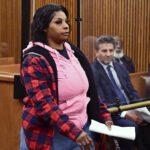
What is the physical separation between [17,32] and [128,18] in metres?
1.11

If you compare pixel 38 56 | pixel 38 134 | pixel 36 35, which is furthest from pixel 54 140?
pixel 36 35

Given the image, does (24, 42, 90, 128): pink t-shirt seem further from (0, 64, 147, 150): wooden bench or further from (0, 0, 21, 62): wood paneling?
(0, 0, 21, 62): wood paneling

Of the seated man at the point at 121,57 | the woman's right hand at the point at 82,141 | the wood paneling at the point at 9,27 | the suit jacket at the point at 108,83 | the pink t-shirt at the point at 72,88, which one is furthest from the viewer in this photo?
the wood paneling at the point at 9,27

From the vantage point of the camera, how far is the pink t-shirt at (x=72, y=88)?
1.74 m

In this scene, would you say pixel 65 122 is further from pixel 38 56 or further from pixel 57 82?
pixel 38 56

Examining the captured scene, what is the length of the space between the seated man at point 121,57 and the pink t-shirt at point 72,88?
3.52ft

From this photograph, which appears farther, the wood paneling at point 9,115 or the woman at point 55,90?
the wood paneling at point 9,115

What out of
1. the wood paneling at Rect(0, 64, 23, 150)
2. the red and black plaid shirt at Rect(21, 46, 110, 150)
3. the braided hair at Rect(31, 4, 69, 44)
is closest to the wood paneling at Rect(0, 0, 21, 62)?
the wood paneling at Rect(0, 64, 23, 150)

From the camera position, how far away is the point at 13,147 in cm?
299

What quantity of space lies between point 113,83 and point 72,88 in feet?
3.65

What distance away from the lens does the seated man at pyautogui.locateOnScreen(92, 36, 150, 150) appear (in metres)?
2.74

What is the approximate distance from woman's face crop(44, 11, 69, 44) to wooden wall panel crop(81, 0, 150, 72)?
100cm

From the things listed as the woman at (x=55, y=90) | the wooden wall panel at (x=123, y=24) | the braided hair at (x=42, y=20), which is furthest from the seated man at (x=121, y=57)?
the braided hair at (x=42, y=20)

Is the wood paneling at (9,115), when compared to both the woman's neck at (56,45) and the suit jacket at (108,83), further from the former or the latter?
the woman's neck at (56,45)
